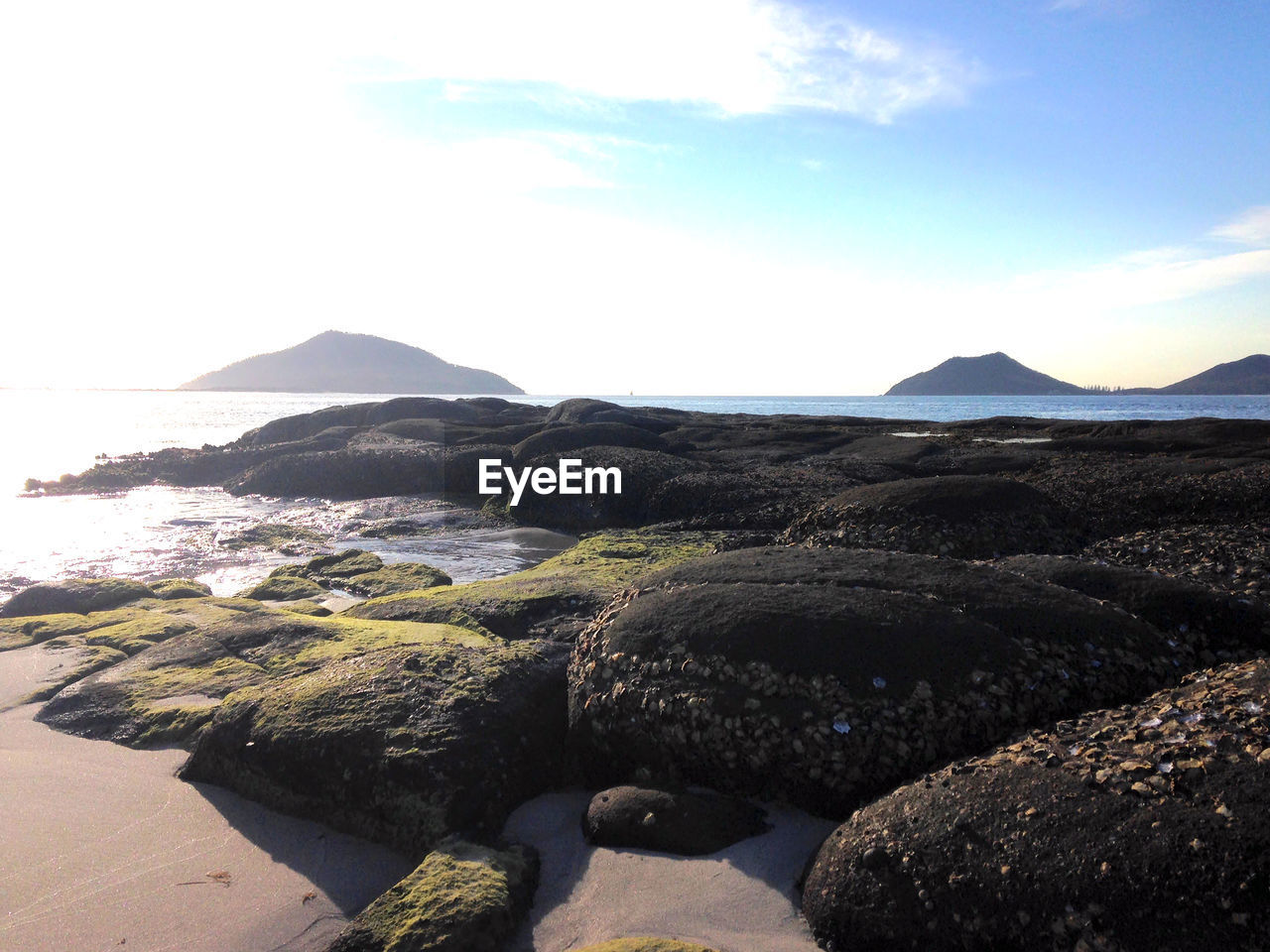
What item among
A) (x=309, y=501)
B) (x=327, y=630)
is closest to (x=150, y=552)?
(x=309, y=501)

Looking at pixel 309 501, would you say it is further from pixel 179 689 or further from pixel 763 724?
pixel 763 724

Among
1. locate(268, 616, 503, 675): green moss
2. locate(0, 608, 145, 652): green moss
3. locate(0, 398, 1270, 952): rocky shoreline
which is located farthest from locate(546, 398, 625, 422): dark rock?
locate(268, 616, 503, 675): green moss

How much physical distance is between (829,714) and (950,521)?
4.96 metres

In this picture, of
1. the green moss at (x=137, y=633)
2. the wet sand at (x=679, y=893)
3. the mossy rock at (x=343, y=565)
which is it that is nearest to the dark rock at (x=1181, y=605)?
the wet sand at (x=679, y=893)

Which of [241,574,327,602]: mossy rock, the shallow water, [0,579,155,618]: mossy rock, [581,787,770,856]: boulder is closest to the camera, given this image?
[581,787,770,856]: boulder

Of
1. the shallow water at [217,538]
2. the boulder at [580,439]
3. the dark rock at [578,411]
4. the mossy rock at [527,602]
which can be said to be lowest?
the shallow water at [217,538]

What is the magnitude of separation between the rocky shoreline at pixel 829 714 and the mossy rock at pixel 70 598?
56 millimetres

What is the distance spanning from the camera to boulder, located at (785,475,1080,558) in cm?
854

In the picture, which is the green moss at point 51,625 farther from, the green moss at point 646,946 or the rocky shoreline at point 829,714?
the green moss at point 646,946

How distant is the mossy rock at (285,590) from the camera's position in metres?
10.6

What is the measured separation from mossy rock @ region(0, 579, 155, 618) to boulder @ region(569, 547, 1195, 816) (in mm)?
7130

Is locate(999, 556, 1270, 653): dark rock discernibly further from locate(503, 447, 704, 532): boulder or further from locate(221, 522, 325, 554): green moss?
locate(221, 522, 325, 554): green moss

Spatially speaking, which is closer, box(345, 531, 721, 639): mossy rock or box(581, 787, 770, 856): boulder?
box(581, 787, 770, 856): boulder

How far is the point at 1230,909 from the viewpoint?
277 centimetres
